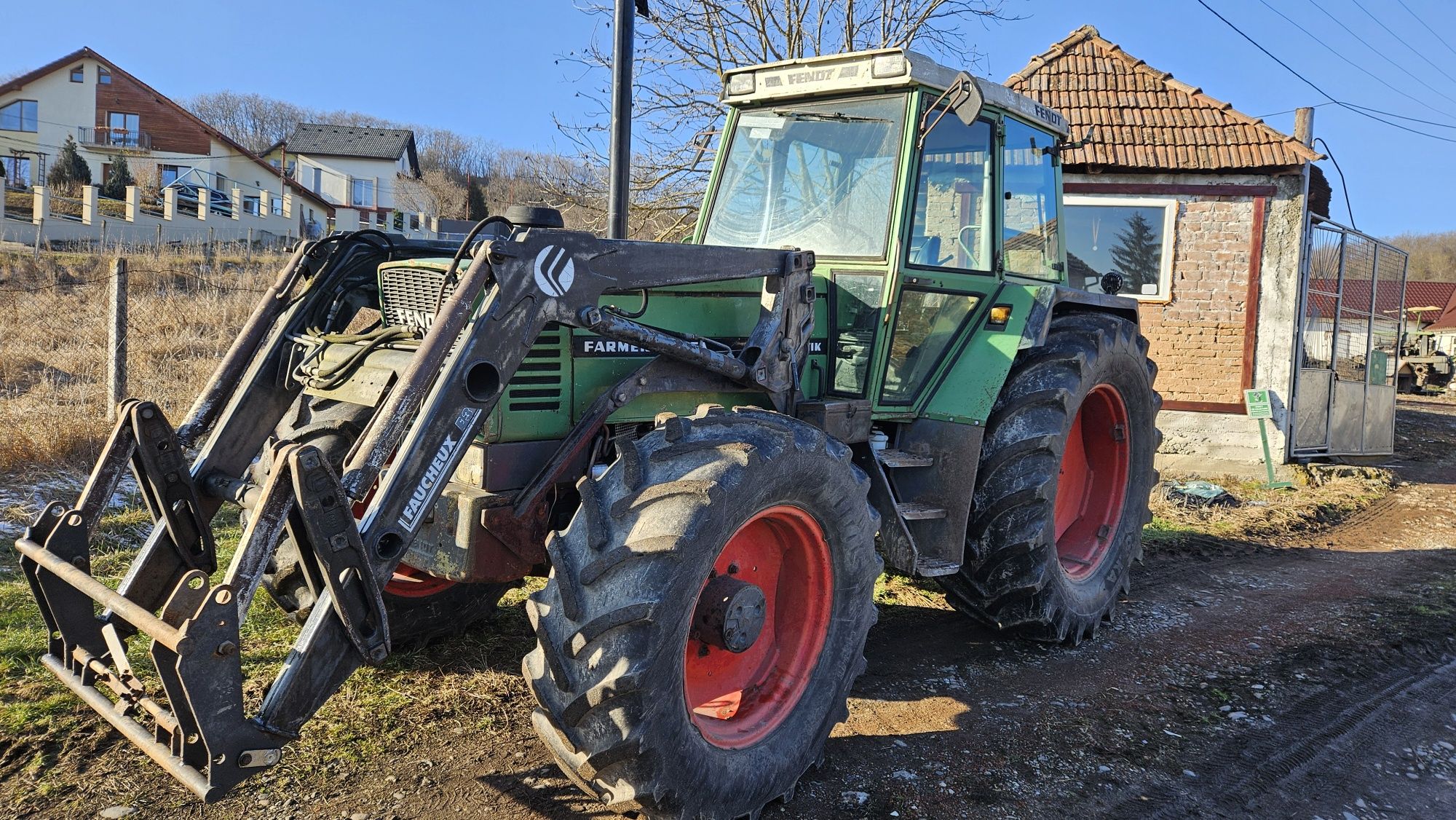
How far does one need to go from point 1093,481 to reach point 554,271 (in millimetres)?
3793

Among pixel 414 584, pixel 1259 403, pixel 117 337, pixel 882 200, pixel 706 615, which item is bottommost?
pixel 414 584

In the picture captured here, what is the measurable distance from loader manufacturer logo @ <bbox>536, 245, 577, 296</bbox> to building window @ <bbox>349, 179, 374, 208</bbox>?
59.2 metres

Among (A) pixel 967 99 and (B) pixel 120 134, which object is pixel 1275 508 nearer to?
(A) pixel 967 99

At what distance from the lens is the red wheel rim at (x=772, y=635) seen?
3.53 m

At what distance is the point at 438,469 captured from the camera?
295 centimetres

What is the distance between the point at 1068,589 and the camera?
5.07 m

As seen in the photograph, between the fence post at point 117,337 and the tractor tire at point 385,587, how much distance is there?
4191mm

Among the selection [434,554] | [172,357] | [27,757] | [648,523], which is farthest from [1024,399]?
[172,357]

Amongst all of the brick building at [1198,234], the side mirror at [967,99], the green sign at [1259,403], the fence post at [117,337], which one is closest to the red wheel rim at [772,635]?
the side mirror at [967,99]

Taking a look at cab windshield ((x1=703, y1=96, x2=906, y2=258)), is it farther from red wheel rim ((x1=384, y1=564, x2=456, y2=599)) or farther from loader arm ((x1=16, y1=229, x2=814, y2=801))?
red wheel rim ((x1=384, y1=564, x2=456, y2=599))

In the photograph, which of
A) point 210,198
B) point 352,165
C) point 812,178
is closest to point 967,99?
point 812,178

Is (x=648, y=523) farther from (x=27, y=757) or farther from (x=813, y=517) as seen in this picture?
(x=27, y=757)

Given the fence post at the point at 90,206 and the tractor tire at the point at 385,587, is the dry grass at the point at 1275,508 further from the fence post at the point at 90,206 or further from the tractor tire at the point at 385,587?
the fence post at the point at 90,206

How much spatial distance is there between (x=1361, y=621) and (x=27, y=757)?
629 cm
